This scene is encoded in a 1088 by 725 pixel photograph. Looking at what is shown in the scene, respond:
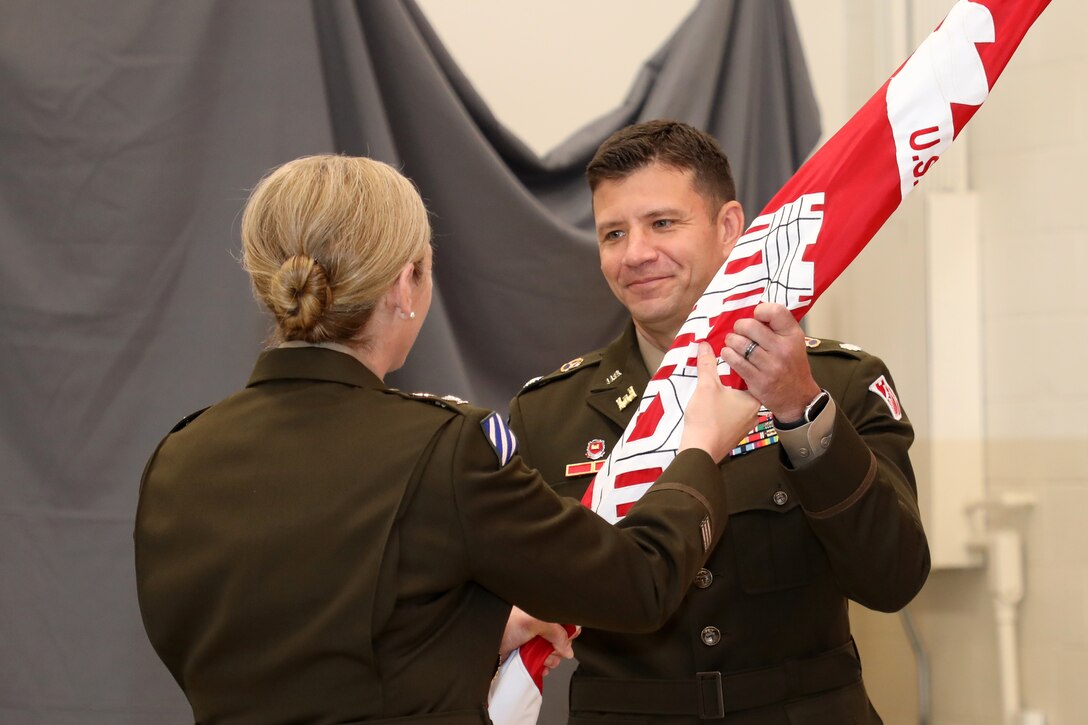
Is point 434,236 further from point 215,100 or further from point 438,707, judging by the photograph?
point 438,707

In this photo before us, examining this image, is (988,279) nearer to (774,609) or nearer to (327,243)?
(774,609)

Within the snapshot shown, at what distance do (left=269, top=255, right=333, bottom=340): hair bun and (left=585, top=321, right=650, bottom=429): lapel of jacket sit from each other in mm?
788

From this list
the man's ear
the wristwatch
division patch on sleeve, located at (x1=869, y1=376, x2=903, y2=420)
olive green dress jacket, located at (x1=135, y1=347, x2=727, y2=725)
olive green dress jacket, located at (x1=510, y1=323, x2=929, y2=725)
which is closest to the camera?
olive green dress jacket, located at (x1=135, y1=347, x2=727, y2=725)

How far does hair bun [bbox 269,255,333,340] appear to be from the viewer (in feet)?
4.30

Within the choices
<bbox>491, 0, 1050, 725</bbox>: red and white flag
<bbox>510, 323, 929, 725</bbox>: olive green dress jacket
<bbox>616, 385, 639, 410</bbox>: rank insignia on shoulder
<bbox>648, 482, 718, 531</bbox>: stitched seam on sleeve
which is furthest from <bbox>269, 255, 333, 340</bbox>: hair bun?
<bbox>616, 385, 639, 410</bbox>: rank insignia on shoulder

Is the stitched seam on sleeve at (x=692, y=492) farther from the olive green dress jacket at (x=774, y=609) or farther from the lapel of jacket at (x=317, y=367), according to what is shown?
the lapel of jacket at (x=317, y=367)

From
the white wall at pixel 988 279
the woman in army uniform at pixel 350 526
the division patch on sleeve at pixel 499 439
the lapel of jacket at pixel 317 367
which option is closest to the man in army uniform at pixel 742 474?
the woman in army uniform at pixel 350 526

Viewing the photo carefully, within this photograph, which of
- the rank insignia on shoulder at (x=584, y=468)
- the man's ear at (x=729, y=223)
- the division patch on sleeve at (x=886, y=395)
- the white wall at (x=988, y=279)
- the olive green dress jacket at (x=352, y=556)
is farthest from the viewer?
the white wall at (x=988, y=279)

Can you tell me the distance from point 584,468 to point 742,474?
264 mm

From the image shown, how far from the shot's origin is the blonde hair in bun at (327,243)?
1321mm

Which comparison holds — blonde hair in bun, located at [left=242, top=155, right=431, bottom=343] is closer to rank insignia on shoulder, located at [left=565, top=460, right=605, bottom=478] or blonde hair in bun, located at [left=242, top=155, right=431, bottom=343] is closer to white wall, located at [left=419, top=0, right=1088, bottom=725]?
rank insignia on shoulder, located at [left=565, top=460, right=605, bottom=478]

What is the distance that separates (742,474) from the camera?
1.90 metres

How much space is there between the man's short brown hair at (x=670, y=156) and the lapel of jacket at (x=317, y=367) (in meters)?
0.86

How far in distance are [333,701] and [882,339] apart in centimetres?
219
